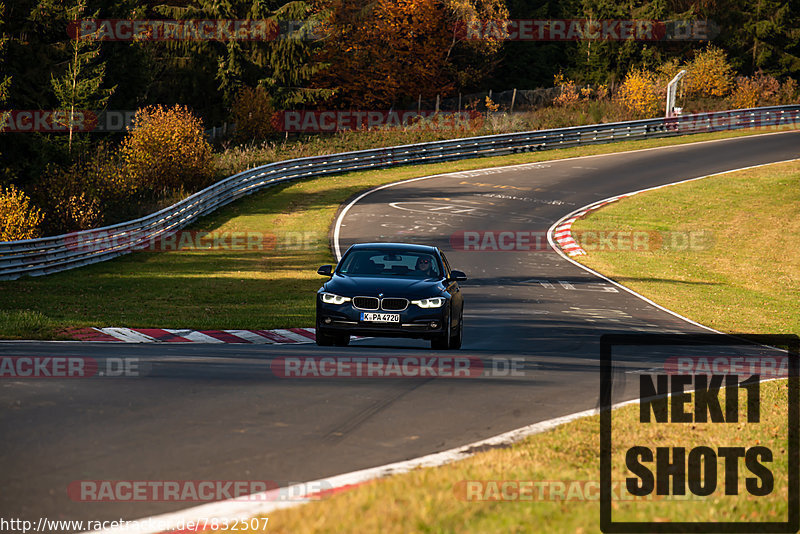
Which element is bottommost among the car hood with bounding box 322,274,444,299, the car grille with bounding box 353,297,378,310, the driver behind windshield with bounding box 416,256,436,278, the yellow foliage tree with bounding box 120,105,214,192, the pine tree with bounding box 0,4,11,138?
the car grille with bounding box 353,297,378,310

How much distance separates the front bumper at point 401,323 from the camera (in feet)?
45.0

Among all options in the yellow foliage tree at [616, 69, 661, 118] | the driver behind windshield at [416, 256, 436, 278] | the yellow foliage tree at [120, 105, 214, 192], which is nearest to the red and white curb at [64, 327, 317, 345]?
the driver behind windshield at [416, 256, 436, 278]

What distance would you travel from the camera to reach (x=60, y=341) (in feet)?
47.1

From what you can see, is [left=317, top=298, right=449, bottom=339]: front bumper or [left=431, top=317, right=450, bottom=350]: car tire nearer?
[left=317, top=298, right=449, bottom=339]: front bumper

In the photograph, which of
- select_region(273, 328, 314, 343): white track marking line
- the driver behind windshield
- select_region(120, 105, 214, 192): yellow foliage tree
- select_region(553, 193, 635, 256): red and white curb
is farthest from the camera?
select_region(120, 105, 214, 192): yellow foliage tree

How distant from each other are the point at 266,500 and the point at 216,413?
100 inches

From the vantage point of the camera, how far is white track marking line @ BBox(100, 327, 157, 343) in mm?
15220

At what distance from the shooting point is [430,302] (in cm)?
1384

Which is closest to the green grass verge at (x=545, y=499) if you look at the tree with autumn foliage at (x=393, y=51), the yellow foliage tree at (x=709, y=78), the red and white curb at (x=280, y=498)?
the red and white curb at (x=280, y=498)

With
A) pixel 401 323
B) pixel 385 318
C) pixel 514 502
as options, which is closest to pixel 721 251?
pixel 401 323

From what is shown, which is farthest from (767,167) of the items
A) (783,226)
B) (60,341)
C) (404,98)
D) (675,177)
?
(60,341)

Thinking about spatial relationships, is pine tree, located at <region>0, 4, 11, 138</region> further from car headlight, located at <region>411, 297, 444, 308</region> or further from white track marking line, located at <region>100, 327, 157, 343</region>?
car headlight, located at <region>411, 297, 444, 308</region>

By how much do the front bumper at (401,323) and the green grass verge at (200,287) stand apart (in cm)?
382

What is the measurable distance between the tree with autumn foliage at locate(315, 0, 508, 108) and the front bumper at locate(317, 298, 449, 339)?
56.9 meters
